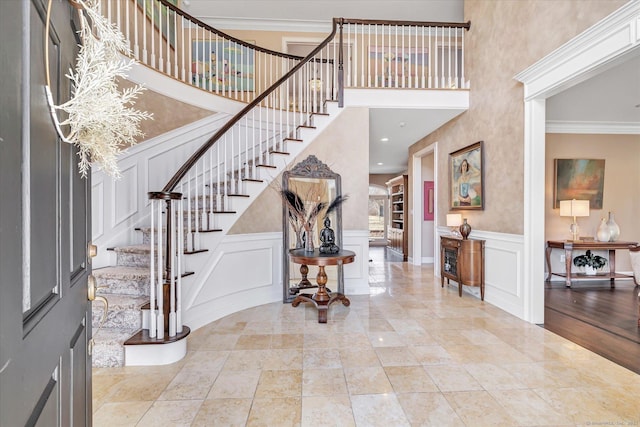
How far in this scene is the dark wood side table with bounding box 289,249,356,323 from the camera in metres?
3.21

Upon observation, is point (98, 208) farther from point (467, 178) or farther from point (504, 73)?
point (504, 73)

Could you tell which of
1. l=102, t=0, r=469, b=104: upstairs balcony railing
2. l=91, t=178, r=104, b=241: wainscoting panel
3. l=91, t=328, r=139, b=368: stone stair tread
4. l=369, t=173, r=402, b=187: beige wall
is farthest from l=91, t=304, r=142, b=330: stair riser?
l=369, t=173, r=402, b=187: beige wall

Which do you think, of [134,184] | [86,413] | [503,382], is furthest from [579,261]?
[134,184]

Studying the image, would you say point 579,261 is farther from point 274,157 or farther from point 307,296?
point 274,157

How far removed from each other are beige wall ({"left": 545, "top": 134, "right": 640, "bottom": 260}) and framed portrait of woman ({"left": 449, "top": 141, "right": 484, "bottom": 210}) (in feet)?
5.71

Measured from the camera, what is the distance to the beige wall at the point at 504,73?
2922 mm

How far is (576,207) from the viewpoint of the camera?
4707 mm

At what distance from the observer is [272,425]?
1.70 metres

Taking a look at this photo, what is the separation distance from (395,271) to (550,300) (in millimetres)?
2617

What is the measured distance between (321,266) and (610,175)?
18.2ft

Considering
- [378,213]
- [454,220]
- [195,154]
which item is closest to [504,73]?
[454,220]

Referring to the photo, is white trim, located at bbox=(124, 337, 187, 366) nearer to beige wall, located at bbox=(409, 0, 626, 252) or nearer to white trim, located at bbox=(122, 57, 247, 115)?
white trim, located at bbox=(122, 57, 247, 115)

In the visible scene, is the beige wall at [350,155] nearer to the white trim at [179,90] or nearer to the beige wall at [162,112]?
the white trim at [179,90]

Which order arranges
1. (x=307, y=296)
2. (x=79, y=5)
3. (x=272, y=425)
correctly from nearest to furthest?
(x=79, y=5), (x=272, y=425), (x=307, y=296)
